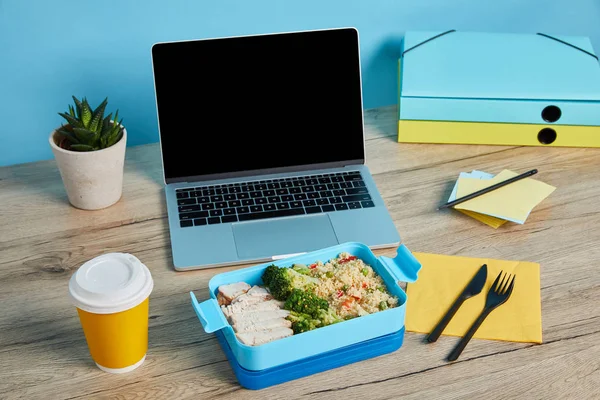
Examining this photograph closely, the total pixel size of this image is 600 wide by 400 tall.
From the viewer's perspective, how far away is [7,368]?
927 millimetres

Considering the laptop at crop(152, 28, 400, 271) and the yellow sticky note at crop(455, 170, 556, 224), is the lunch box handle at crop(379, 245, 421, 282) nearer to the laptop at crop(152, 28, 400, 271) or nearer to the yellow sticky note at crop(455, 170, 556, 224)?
the laptop at crop(152, 28, 400, 271)

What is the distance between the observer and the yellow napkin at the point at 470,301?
990mm

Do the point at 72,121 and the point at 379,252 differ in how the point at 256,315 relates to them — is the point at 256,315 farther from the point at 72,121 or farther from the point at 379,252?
the point at 72,121

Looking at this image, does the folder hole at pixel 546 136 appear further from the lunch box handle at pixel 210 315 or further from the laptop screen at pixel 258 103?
the lunch box handle at pixel 210 315

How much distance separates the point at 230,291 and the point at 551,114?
2.71ft

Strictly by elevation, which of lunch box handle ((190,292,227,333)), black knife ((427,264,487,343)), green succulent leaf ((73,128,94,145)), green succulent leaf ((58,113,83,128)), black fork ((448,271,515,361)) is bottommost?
black fork ((448,271,515,361))

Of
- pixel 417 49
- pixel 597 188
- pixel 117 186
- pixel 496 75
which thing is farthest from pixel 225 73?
pixel 597 188

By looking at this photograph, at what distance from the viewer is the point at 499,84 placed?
1432 mm

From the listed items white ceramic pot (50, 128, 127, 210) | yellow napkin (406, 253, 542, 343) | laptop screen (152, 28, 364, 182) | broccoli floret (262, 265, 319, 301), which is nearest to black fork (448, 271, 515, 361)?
yellow napkin (406, 253, 542, 343)

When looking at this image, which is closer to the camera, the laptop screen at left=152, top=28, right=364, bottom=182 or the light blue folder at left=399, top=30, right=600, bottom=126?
the laptop screen at left=152, top=28, right=364, bottom=182

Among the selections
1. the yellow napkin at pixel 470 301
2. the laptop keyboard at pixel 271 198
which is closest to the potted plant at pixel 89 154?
the laptop keyboard at pixel 271 198

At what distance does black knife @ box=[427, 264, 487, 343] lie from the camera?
98 centimetres

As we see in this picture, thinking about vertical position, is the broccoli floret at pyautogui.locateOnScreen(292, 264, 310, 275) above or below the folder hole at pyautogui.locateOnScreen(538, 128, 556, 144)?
above

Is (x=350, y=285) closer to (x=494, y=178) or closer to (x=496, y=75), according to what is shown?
(x=494, y=178)
